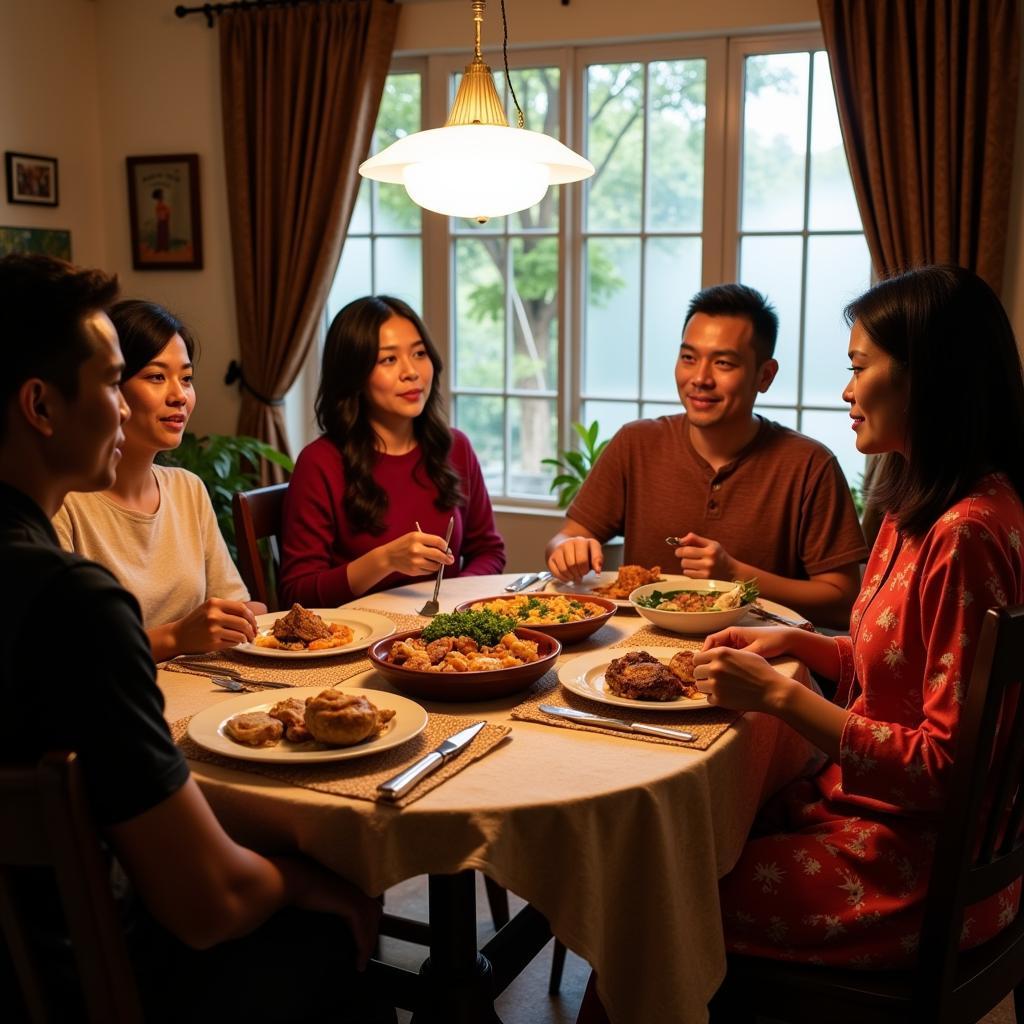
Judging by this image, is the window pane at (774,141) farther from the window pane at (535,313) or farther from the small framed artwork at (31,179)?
the small framed artwork at (31,179)

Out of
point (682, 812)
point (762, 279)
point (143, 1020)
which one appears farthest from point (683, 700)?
point (762, 279)

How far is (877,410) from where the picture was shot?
1.67m

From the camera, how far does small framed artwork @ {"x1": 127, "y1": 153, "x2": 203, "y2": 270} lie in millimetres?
4758

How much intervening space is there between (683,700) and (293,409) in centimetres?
346

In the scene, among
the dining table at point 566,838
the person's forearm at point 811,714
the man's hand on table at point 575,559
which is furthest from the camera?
the man's hand on table at point 575,559

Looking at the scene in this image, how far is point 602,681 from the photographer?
173 cm

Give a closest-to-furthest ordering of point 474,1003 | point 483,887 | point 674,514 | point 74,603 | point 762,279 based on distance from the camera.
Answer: point 74,603, point 474,1003, point 674,514, point 483,887, point 762,279

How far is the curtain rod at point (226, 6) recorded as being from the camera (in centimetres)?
436

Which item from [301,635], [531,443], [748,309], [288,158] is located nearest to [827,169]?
[531,443]

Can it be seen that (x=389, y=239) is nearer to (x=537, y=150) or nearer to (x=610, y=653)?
(x=537, y=150)

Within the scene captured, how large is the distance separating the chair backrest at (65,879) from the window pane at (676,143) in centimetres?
351

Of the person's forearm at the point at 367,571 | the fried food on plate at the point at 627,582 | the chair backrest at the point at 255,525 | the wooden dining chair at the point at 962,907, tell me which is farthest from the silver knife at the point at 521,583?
the wooden dining chair at the point at 962,907

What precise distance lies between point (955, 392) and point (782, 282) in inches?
101

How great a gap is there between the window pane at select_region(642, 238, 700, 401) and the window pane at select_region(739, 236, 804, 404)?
19cm
